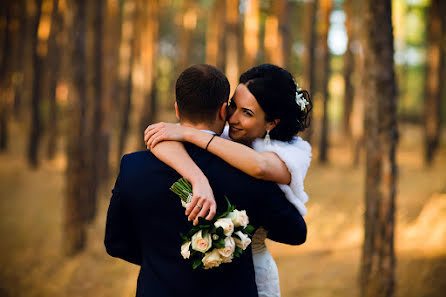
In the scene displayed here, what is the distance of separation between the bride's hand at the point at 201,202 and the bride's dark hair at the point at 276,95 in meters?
0.68

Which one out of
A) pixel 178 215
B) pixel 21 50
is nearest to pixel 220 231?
pixel 178 215

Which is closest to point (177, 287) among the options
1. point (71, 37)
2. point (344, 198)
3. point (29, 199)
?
point (71, 37)

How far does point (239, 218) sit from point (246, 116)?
2.26 ft

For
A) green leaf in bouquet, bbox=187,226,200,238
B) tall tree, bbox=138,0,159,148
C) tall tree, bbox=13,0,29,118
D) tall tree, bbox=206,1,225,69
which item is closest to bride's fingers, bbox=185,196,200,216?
green leaf in bouquet, bbox=187,226,200,238

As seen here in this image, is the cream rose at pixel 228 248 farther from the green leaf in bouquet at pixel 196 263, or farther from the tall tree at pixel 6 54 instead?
A: the tall tree at pixel 6 54

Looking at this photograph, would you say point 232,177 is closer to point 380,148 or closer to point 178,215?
point 178,215

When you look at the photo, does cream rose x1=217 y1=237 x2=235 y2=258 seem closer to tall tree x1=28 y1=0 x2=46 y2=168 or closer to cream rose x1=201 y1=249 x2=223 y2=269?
cream rose x1=201 y1=249 x2=223 y2=269

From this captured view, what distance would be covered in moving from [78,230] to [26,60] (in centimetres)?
1904

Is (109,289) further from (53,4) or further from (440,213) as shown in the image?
(53,4)

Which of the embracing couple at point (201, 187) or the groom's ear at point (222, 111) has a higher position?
the groom's ear at point (222, 111)

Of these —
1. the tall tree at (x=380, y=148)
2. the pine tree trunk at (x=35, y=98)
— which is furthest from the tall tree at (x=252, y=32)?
Answer: the pine tree trunk at (x=35, y=98)

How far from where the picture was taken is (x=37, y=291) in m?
8.77

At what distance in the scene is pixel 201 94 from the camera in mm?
2025

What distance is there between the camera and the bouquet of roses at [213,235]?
1917mm
